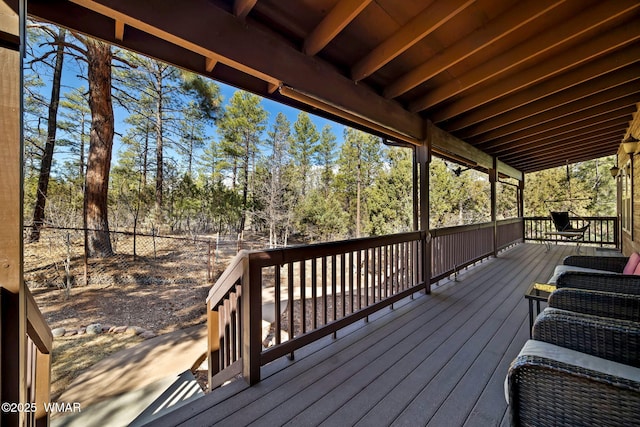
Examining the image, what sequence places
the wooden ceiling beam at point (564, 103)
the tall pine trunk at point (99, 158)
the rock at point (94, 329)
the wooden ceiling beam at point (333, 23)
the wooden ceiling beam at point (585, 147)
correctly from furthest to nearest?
the tall pine trunk at point (99, 158), the wooden ceiling beam at point (585, 147), the rock at point (94, 329), the wooden ceiling beam at point (564, 103), the wooden ceiling beam at point (333, 23)

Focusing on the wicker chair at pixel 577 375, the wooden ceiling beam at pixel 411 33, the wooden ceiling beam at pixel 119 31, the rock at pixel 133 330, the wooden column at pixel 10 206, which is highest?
the wooden ceiling beam at pixel 411 33

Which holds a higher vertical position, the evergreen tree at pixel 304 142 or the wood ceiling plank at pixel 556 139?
the evergreen tree at pixel 304 142

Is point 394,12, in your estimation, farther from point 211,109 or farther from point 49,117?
point 49,117

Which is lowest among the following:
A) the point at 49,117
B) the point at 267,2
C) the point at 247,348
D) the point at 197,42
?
the point at 247,348

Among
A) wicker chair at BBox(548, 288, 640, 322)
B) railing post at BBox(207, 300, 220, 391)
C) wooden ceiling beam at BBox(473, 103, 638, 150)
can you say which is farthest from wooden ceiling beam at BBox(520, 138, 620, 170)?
railing post at BBox(207, 300, 220, 391)

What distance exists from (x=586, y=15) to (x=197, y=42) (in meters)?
3.05

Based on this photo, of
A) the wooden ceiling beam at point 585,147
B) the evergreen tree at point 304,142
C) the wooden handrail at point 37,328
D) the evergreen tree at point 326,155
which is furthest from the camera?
the evergreen tree at point 326,155

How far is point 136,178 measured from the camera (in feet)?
36.3

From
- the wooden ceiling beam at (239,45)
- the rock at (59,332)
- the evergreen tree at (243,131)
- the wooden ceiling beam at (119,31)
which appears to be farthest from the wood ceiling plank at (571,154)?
the evergreen tree at (243,131)

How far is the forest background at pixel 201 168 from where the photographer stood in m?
7.35

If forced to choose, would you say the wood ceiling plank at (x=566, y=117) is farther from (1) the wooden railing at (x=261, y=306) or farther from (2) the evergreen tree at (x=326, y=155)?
(2) the evergreen tree at (x=326, y=155)

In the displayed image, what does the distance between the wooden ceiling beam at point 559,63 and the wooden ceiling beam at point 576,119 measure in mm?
1830

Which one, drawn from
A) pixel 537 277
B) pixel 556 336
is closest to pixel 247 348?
pixel 556 336

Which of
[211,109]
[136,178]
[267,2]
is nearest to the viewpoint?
[267,2]
